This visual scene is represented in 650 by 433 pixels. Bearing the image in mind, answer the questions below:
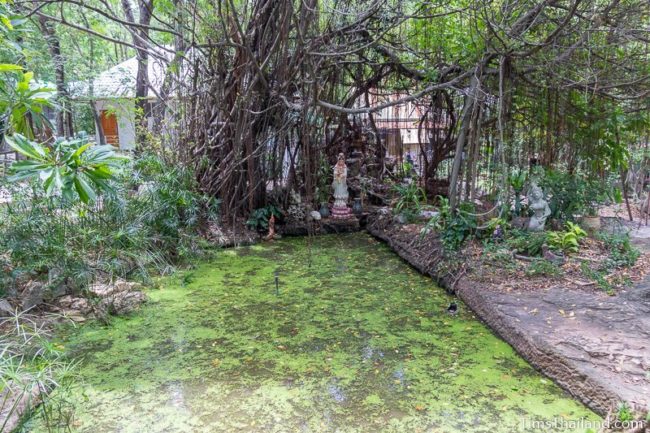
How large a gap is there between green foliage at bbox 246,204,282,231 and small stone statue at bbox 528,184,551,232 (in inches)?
122

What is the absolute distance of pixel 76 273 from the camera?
383 centimetres

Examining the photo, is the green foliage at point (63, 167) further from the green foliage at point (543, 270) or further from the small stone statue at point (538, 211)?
the small stone statue at point (538, 211)

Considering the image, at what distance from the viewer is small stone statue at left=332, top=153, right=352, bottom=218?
6.52 m

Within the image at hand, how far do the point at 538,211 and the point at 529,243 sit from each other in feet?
2.04

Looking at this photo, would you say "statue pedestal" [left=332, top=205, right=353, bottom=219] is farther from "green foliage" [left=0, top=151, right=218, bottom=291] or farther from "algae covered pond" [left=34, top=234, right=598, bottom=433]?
"algae covered pond" [left=34, top=234, right=598, bottom=433]

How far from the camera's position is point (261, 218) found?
629cm

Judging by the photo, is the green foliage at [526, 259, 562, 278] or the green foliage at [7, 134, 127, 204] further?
the green foliage at [526, 259, 562, 278]

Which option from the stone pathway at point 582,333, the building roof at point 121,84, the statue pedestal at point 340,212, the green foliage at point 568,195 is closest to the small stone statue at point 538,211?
the green foliage at point 568,195

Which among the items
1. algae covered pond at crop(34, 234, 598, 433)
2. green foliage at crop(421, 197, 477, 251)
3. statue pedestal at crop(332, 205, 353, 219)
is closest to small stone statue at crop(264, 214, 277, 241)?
statue pedestal at crop(332, 205, 353, 219)

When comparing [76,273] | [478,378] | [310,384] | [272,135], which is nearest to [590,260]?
[478,378]

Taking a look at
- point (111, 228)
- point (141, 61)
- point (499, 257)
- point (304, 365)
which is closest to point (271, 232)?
point (111, 228)

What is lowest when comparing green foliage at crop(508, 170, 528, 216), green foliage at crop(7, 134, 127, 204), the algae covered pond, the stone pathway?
the algae covered pond

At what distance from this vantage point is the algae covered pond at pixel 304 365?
2.49m

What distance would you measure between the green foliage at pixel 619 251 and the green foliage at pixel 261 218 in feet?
12.3
